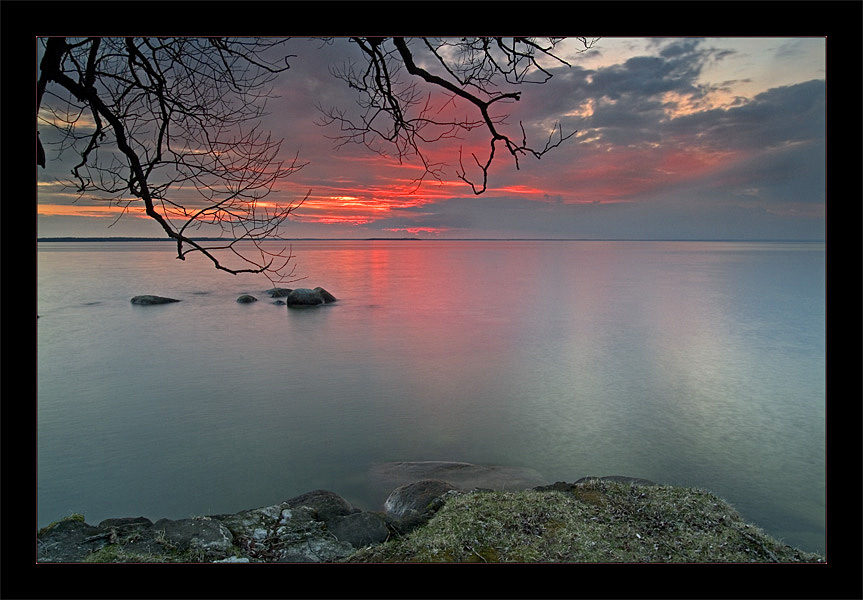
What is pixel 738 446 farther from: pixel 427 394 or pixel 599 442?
pixel 427 394

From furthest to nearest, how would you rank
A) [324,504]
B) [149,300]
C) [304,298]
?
[149,300]
[304,298]
[324,504]

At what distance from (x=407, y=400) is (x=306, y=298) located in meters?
10.3

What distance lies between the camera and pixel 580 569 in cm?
206

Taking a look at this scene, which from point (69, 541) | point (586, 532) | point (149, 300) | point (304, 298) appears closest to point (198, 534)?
point (69, 541)

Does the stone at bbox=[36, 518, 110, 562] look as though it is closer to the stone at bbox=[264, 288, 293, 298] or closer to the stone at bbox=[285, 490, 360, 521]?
the stone at bbox=[285, 490, 360, 521]

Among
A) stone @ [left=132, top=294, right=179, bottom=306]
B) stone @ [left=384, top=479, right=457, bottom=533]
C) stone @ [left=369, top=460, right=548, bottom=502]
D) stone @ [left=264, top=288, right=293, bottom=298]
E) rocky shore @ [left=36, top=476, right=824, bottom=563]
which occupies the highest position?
stone @ [left=264, top=288, right=293, bottom=298]

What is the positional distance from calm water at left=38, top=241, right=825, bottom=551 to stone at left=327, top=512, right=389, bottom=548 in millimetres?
1939

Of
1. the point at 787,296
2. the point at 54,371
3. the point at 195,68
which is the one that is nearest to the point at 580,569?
the point at 195,68

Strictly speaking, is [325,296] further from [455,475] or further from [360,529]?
[360,529]

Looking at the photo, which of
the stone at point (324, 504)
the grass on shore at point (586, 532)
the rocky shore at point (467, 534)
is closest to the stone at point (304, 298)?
the stone at point (324, 504)

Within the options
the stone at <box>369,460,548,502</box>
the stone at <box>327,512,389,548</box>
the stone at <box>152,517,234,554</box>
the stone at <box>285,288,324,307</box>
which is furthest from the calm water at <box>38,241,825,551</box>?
the stone at <box>152,517,234,554</box>

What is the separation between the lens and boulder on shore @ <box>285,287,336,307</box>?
18.3 meters

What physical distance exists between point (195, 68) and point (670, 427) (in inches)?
310

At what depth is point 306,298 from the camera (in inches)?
733
